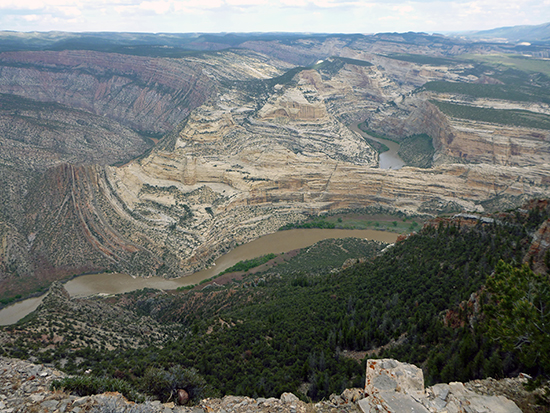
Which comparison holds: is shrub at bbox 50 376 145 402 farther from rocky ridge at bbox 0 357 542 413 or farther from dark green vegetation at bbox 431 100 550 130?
dark green vegetation at bbox 431 100 550 130

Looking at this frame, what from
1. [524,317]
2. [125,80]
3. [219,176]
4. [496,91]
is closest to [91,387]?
[524,317]

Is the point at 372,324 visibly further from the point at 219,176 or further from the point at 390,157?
the point at 390,157

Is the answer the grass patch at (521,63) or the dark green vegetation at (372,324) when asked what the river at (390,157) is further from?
the grass patch at (521,63)

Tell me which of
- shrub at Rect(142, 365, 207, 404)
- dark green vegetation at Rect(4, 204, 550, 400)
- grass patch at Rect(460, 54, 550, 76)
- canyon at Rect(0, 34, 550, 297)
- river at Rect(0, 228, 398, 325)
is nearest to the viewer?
shrub at Rect(142, 365, 207, 404)

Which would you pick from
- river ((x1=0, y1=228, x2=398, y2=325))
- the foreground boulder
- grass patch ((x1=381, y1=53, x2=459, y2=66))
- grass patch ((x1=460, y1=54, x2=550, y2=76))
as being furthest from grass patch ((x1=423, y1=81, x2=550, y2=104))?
the foreground boulder

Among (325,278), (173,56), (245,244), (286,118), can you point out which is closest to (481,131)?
(286,118)

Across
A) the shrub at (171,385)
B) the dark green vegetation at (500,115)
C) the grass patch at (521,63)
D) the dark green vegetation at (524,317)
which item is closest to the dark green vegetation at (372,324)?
the dark green vegetation at (524,317)

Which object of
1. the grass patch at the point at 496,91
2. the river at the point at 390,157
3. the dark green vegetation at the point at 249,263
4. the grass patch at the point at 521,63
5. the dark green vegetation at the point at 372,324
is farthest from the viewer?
the grass patch at the point at 521,63

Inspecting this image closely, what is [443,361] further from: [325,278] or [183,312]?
[183,312]
